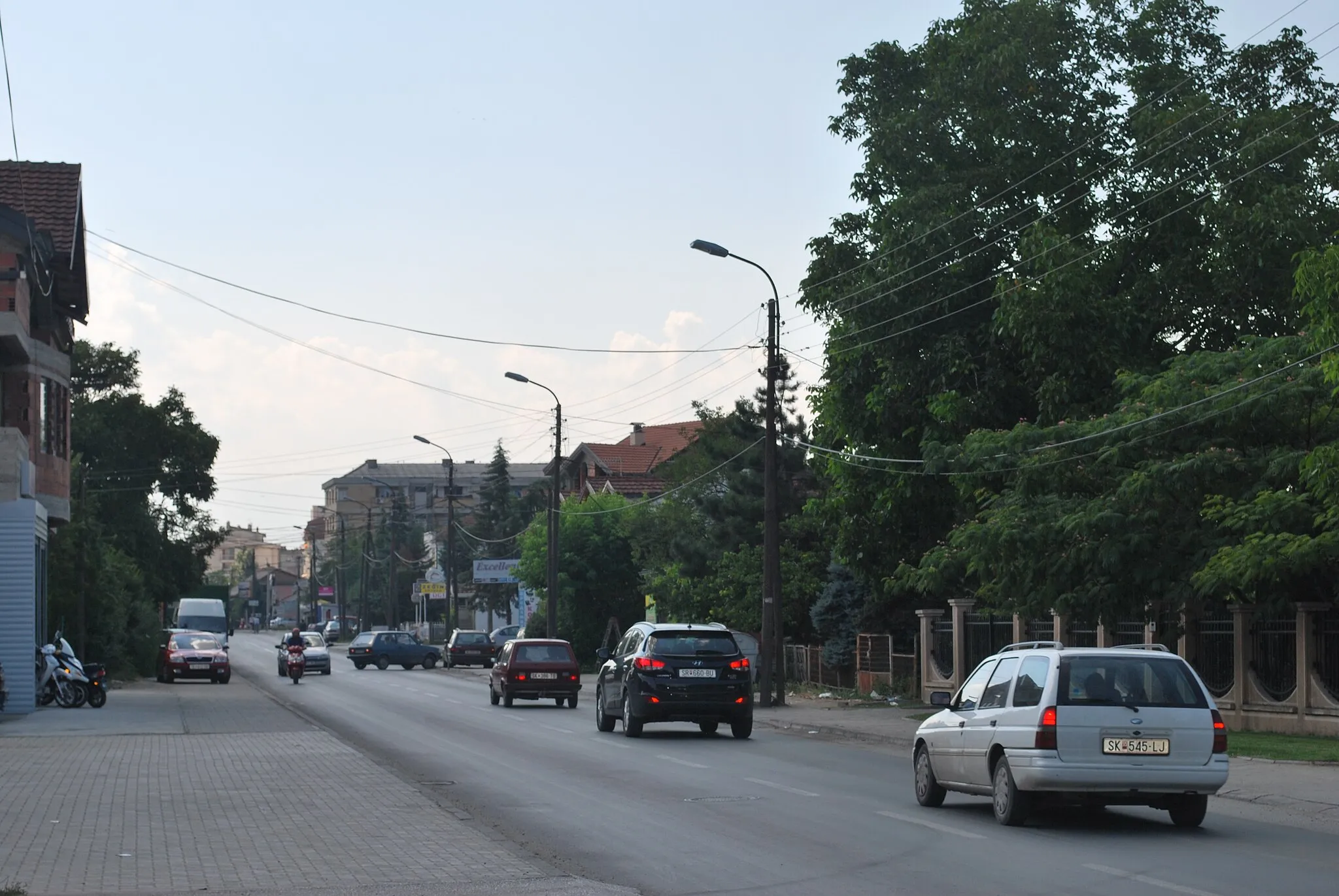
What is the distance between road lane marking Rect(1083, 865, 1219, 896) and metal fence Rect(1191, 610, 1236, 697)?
16050mm

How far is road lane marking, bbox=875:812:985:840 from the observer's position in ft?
43.1

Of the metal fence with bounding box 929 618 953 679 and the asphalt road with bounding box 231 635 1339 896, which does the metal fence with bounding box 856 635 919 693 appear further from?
the asphalt road with bounding box 231 635 1339 896

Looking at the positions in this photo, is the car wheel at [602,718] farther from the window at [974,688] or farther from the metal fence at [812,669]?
the metal fence at [812,669]

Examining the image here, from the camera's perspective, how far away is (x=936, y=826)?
45.5 ft

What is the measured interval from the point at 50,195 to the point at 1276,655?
28.8m

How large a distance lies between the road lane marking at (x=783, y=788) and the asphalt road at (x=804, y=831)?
0.20ft

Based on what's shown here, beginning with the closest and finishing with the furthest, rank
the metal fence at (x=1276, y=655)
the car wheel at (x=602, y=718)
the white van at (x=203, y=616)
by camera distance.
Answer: the metal fence at (x=1276, y=655), the car wheel at (x=602, y=718), the white van at (x=203, y=616)

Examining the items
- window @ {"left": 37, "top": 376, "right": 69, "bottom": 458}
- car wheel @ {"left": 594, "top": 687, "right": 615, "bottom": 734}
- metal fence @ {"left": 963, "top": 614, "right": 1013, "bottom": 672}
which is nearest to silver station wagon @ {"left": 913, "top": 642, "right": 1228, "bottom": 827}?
car wheel @ {"left": 594, "top": 687, "right": 615, "bottom": 734}

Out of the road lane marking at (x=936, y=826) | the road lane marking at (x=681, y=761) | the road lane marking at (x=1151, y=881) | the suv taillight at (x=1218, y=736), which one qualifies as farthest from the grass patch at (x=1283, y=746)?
the road lane marking at (x=1151, y=881)

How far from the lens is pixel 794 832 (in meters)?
13.5

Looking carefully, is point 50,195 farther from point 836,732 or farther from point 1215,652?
point 1215,652

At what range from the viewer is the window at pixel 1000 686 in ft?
46.5

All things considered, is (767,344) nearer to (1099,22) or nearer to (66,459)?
(1099,22)

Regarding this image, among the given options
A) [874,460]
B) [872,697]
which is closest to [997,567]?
[874,460]
